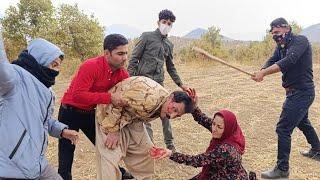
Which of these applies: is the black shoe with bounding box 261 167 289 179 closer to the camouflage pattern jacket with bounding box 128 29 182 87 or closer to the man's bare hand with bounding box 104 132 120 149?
the camouflage pattern jacket with bounding box 128 29 182 87

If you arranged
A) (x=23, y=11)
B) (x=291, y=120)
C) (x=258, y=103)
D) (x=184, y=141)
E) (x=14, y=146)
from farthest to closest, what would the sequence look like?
(x=23, y=11) < (x=258, y=103) < (x=184, y=141) < (x=291, y=120) < (x=14, y=146)

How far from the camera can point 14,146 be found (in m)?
2.82

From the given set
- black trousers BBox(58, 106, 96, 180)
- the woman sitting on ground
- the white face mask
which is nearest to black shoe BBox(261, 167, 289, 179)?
the woman sitting on ground

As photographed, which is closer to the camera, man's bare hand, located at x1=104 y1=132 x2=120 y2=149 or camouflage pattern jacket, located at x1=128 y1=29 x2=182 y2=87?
man's bare hand, located at x1=104 y1=132 x2=120 y2=149

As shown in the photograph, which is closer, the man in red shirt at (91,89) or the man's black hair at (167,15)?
the man in red shirt at (91,89)

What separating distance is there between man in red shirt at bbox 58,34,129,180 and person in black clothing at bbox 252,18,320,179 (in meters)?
1.90

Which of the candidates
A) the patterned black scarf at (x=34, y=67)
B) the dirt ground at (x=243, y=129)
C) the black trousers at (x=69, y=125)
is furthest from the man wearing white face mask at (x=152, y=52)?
the patterned black scarf at (x=34, y=67)

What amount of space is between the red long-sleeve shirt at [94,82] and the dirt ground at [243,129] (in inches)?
→ 68.3

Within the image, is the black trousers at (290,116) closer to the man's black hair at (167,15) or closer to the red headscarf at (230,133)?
the red headscarf at (230,133)

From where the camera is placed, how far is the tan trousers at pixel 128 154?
4141 mm

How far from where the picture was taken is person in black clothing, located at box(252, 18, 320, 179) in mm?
5102

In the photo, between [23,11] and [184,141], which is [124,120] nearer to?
[184,141]

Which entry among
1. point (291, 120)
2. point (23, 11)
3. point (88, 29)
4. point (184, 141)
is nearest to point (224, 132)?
point (291, 120)

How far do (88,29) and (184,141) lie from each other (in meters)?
12.4
